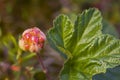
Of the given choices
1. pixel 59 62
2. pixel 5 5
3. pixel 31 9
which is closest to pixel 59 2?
pixel 31 9

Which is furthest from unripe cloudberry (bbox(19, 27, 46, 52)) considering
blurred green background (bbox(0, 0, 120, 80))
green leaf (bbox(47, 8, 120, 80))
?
blurred green background (bbox(0, 0, 120, 80))

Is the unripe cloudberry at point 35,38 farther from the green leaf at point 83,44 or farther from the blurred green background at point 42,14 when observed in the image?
the blurred green background at point 42,14

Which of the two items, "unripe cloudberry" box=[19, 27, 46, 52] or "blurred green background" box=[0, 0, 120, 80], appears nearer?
"unripe cloudberry" box=[19, 27, 46, 52]

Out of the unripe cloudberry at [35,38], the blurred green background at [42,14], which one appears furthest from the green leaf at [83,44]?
the blurred green background at [42,14]

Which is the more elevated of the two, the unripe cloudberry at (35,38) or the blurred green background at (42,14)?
the blurred green background at (42,14)

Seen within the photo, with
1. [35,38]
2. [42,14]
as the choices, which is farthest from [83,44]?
[42,14]

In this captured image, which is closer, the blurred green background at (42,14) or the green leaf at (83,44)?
the green leaf at (83,44)

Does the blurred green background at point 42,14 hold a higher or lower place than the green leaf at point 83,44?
higher

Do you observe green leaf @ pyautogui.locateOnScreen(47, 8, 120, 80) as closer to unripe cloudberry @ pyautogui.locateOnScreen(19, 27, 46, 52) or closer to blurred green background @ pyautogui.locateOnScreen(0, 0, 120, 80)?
unripe cloudberry @ pyautogui.locateOnScreen(19, 27, 46, 52)

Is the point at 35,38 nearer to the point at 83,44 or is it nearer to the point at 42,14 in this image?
the point at 83,44
